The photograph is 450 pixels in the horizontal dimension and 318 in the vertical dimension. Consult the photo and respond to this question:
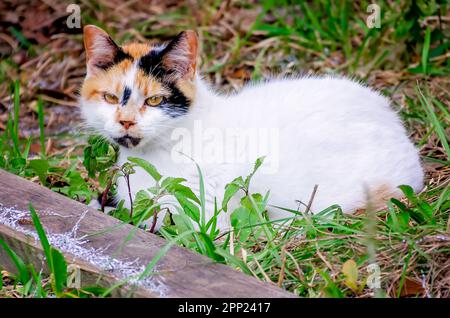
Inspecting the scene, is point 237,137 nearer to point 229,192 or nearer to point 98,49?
point 229,192

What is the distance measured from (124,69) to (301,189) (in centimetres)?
97

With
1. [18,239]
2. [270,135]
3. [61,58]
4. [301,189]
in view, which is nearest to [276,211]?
[301,189]

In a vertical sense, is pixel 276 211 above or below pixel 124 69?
below

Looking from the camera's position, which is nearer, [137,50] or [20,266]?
[20,266]

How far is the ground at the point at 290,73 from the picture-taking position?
8.19ft

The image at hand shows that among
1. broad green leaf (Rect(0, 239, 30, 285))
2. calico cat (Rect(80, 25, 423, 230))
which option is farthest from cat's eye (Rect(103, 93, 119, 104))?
broad green leaf (Rect(0, 239, 30, 285))

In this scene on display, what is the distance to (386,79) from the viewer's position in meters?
4.54

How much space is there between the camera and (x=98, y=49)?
120 inches

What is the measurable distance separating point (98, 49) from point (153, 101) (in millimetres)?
363

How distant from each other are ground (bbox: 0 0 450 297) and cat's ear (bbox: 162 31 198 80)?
1.86 ft

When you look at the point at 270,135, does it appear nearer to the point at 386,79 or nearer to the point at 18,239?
the point at 18,239

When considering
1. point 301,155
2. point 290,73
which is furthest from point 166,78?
point 290,73

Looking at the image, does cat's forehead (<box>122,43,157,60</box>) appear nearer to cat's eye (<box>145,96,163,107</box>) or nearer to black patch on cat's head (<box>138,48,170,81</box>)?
black patch on cat's head (<box>138,48,170,81</box>)

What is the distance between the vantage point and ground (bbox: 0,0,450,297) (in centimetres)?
250
